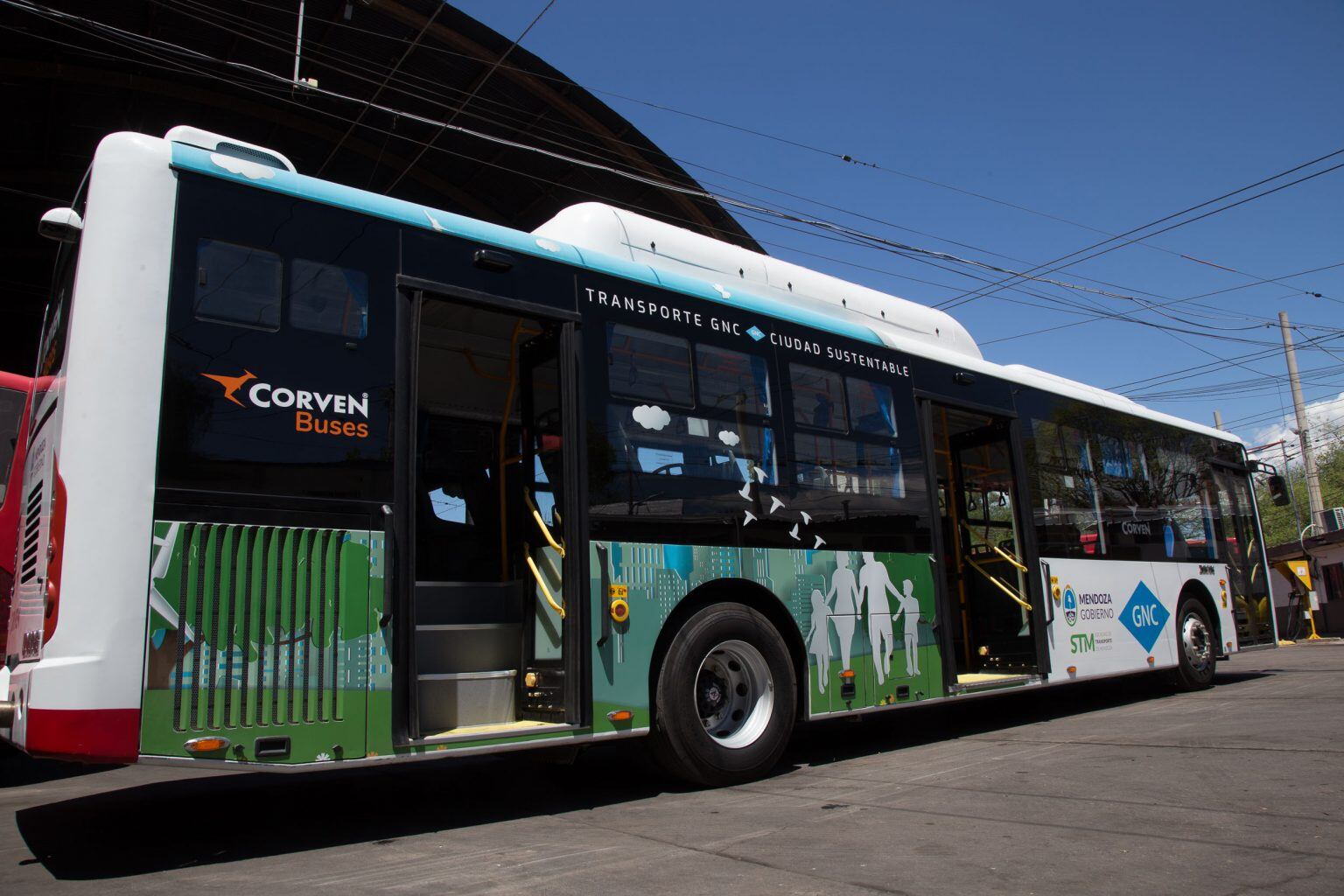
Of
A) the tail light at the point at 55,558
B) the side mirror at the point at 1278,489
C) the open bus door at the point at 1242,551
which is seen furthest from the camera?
the side mirror at the point at 1278,489

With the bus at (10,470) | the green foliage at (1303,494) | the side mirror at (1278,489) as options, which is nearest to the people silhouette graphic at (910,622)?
the bus at (10,470)

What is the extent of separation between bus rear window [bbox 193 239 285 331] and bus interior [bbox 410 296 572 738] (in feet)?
2.60

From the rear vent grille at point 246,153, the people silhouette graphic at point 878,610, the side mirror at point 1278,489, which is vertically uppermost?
the rear vent grille at point 246,153

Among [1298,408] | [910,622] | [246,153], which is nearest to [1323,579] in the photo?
[1298,408]

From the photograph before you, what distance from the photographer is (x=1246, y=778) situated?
5.42 m

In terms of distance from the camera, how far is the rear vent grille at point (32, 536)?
4688 mm

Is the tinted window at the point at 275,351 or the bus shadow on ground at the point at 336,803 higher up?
the tinted window at the point at 275,351

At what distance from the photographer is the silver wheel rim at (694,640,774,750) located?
6.14m

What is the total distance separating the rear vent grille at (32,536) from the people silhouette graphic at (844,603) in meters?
4.87

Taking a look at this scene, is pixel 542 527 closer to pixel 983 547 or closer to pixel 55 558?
pixel 55 558

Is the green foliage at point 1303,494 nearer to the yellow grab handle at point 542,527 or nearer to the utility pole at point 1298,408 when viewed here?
the utility pole at point 1298,408

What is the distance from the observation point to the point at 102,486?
4.03 metres

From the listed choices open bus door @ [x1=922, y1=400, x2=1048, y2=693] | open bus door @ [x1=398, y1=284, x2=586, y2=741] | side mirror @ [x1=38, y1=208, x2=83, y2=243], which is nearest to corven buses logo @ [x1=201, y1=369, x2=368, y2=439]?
open bus door @ [x1=398, y1=284, x2=586, y2=741]

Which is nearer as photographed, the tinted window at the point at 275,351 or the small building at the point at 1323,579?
the tinted window at the point at 275,351
